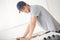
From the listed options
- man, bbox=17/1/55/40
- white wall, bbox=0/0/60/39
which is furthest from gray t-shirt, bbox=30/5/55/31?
white wall, bbox=0/0/60/39

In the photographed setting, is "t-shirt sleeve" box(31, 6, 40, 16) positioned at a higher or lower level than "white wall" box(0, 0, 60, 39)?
higher

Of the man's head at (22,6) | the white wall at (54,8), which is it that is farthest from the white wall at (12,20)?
the man's head at (22,6)

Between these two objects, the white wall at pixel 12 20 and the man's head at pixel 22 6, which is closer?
the man's head at pixel 22 6

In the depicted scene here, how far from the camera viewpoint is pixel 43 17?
62.8 inches

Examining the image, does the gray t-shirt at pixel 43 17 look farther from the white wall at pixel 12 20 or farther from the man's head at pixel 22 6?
the white wall at pixel 12 20

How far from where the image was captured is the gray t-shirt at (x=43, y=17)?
5.10 feet

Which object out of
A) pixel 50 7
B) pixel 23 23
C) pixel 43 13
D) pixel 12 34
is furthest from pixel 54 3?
pixel 43 13

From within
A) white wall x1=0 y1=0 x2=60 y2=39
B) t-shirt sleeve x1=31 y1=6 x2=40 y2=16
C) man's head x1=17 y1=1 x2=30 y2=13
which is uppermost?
man's head x1=17 y1=1 x2=30 y2=13

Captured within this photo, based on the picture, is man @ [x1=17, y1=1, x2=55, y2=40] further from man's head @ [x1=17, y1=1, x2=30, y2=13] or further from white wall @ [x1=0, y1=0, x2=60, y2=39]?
white wall @ [x1=0, y1=0, x2=60, y2=39]

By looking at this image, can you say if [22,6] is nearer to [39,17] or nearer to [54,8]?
[39,17]

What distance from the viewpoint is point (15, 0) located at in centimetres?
262

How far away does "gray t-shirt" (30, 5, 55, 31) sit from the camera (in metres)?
1.56

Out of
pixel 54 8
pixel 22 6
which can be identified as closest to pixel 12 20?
pixel 54 8

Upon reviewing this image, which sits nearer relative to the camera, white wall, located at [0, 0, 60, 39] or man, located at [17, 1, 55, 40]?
man, located at [17, 1, 55, 40]
